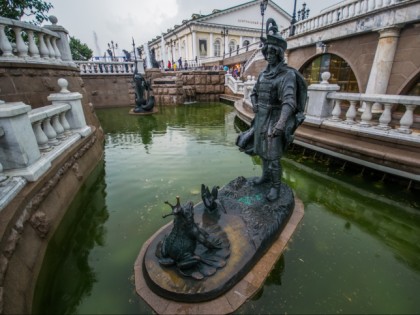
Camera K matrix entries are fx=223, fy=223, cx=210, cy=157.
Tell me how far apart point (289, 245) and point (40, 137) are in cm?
407

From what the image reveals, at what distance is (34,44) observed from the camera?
17.4 ft

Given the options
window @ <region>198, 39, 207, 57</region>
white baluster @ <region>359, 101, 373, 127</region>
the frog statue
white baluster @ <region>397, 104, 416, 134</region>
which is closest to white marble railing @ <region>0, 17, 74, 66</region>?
the frog statue

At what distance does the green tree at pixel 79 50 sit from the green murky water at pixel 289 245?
47.9m

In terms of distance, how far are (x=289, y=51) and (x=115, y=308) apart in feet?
42.4

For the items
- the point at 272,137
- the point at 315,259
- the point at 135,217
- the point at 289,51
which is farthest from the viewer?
the point at 289,51

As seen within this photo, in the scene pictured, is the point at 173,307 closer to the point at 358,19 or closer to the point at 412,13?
the point at 412,13

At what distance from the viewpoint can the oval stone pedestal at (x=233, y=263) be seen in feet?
6.98

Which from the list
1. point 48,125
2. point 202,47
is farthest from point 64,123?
point 202,47

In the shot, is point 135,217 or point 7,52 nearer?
point 135,217

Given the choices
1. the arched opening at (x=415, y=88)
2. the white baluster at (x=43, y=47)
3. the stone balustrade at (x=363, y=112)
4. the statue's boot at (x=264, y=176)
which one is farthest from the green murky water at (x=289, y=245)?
the arched opening at (x=415, y=88)

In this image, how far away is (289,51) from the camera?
1175 centimetres

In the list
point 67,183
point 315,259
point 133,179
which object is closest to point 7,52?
point 67,183

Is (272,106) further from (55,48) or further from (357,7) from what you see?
(357,7)

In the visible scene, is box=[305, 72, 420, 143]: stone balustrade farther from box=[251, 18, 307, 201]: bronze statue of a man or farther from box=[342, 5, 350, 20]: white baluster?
box=[342, 5, 350, 20]: white baluster
